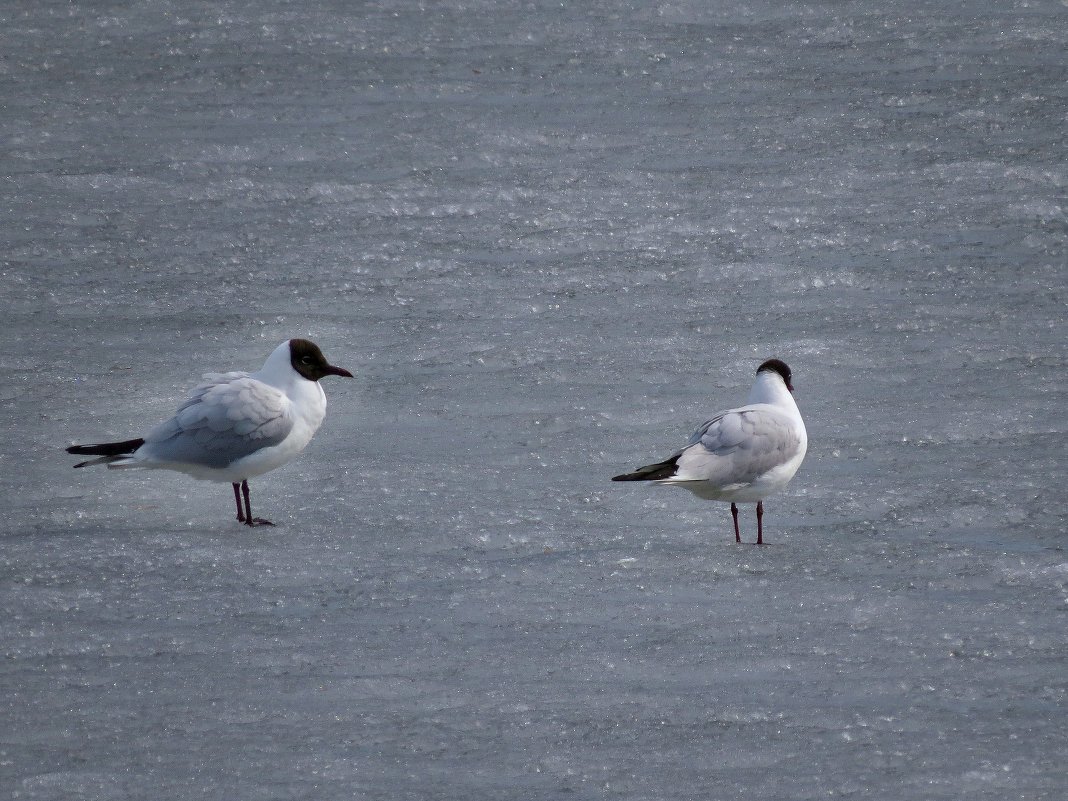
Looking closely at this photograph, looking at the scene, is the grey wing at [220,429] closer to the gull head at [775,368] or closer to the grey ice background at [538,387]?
the grey ice background at [538,387]

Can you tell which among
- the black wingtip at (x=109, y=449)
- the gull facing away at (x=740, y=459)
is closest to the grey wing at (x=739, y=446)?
the gull facing away at (x=740, y=459)

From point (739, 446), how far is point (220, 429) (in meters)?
1.81

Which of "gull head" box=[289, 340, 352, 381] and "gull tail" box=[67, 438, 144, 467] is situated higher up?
"gull head" box=[289, 340, 352, 381]

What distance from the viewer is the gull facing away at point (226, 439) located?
4.87 meters

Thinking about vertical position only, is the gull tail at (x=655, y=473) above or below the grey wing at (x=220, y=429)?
below

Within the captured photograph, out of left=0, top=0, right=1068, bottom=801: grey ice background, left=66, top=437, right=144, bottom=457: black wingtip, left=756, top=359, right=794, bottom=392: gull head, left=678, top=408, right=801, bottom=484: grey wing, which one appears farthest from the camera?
left=756, top=359, right=794, bottom=392: gull head

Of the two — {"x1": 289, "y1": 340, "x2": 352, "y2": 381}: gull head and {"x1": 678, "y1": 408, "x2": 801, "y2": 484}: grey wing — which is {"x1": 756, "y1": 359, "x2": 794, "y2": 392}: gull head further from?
{"x1": 289, "y1": 340, "x2": 352, "y2": 381}: gull head

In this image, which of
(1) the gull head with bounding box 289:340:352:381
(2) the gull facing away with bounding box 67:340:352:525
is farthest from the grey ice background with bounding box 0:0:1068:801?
(1) the gull head with bounding box 289:340:352:381

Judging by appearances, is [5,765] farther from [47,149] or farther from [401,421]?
[47,149]

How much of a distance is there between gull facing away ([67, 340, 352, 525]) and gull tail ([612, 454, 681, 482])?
4.09 ft

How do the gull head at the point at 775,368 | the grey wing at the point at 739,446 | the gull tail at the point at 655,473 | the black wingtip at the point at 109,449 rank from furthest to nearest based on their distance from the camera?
the gull head at the point at 775,368
the black wingtip at the point at 109,449
the grey wing at the point at 739,446
the gull tail at the point at 655,473

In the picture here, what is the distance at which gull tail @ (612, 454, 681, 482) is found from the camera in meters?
4.51

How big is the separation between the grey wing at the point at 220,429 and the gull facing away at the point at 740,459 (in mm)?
1279

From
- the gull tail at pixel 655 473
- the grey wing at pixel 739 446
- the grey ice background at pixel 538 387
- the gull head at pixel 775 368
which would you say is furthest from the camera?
the gull head at pixel 775 368
